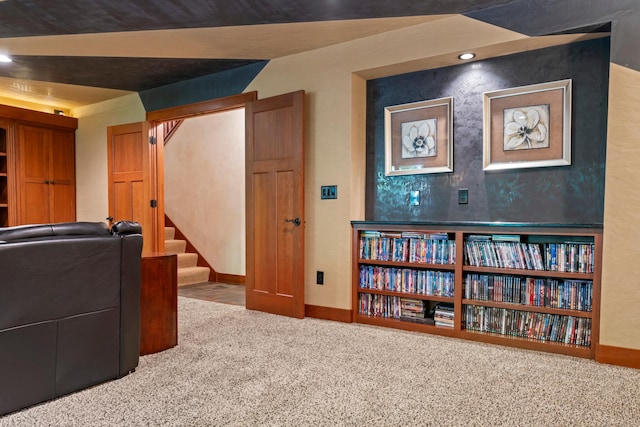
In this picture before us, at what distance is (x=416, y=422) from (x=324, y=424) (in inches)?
15.6

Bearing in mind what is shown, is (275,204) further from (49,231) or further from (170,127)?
(170,127)

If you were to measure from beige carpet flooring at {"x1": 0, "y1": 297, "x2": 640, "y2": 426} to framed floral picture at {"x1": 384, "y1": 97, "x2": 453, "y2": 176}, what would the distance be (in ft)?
4.52

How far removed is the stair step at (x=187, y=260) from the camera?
5.30 meters

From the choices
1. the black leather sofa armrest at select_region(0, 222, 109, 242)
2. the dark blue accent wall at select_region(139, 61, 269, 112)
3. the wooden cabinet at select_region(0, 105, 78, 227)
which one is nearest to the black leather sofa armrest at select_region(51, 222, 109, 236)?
the black leather sofa armrest at select_region(0, 222, 109, 242)

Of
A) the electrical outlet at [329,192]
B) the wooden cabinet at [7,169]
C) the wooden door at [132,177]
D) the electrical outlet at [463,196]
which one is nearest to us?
the electrical outlet at [463,196]

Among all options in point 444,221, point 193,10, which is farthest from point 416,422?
point 193,10

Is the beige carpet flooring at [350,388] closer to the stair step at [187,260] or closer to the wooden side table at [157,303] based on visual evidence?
the wooden side table at [157,303]

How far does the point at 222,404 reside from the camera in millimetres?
1853

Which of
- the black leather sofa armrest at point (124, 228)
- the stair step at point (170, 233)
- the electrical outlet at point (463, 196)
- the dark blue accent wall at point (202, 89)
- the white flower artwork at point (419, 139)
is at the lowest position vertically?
the stair step at point (170, 233)

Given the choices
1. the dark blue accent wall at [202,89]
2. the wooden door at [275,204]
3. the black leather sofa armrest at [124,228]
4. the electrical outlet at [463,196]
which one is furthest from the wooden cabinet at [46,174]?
the electrical outlet at [463,196]

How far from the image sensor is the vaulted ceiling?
2674 mm

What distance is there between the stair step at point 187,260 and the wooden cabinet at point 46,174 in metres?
1.69

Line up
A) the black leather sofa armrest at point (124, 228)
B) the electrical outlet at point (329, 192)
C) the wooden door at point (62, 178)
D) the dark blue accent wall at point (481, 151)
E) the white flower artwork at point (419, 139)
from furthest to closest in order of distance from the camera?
the wooden door at point (62, 178) → the electrical outlet at point (329, 192) → the white flower artwork at point (419, 139) → the dark blue accent wall at point (481, 151) → the black leather sofa armrest at point (124, 228)

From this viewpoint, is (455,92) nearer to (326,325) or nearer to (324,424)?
(326,325)
